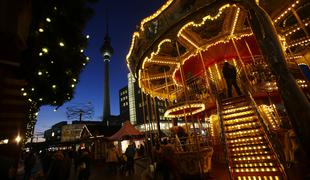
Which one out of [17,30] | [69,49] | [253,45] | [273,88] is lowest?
[17,30]

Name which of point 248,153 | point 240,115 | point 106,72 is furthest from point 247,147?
point 106,72

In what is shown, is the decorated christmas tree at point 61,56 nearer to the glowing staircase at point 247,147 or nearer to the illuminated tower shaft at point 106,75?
the glowing staircase at point 247,147

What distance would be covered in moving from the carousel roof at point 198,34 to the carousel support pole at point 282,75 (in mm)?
1398

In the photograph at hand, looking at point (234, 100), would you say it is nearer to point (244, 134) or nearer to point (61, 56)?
point (244, 134)

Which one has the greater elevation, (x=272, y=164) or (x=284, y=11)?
(x=284, y=11)

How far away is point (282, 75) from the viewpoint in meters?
4.80

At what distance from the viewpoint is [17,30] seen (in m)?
1.42

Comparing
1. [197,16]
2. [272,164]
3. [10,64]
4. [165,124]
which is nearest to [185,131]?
[272,164]

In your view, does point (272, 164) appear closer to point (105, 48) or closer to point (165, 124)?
point (165, 124)

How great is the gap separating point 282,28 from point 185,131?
8936 millimetres

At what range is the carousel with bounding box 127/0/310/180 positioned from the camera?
5230 millimetres

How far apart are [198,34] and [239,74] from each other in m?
3.52

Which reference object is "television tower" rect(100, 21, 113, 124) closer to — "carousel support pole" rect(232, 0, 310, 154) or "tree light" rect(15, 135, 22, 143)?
"carousel support pole" rect(232, 0, 310, 154)

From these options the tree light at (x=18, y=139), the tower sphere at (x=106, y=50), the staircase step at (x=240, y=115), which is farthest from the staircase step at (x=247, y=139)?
the tower sphere at (x=106, y=50)
